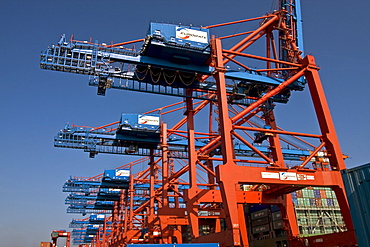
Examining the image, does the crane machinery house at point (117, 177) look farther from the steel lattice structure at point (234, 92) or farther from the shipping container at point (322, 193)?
the shipping container at point (322, 193)

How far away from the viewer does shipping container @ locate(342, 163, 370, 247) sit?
998 centimetres

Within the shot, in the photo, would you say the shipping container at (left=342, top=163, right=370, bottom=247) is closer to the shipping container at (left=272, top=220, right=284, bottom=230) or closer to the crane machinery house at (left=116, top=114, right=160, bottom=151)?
the shipping container at (left=272, top=220, right=284, bottom=230)

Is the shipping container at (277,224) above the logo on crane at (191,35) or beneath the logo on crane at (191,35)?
beneath

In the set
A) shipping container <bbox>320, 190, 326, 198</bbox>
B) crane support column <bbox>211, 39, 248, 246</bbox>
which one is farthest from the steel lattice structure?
shipping container <bbox>320, 190, 326, 198</bbox>

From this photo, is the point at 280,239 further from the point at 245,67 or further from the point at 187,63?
the point at 187,63

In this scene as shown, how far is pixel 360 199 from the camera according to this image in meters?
10.3

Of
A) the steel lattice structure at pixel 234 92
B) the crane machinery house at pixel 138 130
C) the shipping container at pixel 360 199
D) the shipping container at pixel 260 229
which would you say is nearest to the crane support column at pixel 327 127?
the steel lattice structure at pixel 234 92

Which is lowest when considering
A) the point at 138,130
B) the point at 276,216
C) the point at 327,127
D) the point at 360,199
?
the point at 360,199

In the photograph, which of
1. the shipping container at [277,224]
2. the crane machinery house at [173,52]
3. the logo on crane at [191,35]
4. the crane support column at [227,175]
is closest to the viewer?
the crane support column at [227,175]

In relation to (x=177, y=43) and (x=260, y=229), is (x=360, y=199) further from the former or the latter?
(x=260, y=229)

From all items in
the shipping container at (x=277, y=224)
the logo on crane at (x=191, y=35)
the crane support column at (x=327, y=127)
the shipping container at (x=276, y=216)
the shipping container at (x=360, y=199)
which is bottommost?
the shipping container at (x=360, y=199)

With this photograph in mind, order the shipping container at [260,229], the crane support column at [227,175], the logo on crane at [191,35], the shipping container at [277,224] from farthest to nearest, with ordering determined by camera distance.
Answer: the shipping container at [260,229] < the shipping container at [277,224] < the logo on crane at [191,35] < the crane support column at [227,175]

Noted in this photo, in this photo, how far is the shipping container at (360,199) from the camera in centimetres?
998

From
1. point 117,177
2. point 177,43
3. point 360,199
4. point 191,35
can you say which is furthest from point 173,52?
point 117,177
